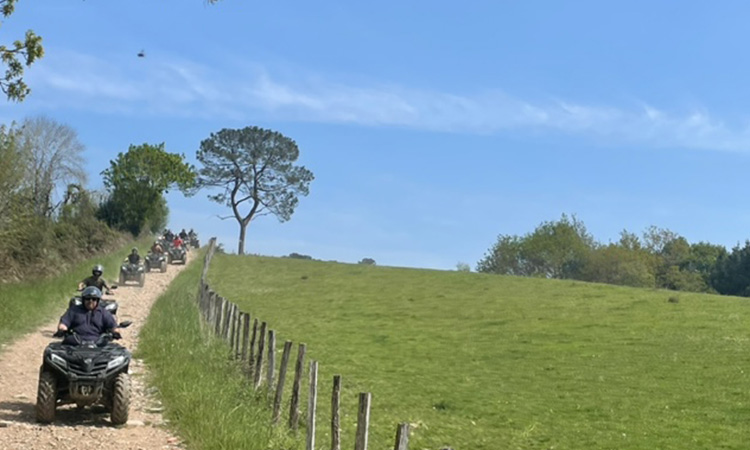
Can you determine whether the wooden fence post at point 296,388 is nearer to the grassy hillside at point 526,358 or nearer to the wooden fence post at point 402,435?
the grassy hillside at point 526,358

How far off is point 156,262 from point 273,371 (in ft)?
97.0

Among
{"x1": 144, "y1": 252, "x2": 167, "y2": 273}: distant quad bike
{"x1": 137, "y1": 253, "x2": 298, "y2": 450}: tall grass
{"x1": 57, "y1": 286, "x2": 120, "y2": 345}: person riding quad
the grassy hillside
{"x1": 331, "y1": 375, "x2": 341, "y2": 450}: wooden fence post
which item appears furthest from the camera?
{"x1": 144, "y1": 252, "x2": 167, "y2": 273}: distant quad bike

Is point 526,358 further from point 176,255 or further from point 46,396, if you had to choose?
point 176,255

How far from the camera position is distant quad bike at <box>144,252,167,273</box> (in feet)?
139

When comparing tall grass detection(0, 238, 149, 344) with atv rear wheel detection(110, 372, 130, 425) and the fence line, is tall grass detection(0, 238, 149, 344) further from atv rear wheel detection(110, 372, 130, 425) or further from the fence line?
atv rear wheel detection(110, 372, 130, 425)

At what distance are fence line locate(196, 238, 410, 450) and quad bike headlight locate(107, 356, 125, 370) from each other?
2.26 metres

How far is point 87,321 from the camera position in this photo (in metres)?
11.5

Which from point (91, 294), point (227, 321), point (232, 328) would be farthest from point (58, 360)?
point (227, 321)

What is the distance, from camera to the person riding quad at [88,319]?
449 inches

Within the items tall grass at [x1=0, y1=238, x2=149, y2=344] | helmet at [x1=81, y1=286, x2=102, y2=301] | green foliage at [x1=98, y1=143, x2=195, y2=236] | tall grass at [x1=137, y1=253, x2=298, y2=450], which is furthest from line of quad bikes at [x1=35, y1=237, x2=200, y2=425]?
green foliage at [x1=98, y1=143, x2=195, y2=236]

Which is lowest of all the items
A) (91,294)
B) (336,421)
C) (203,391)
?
(203,391)

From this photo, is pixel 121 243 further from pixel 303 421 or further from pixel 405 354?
pixel 303 421

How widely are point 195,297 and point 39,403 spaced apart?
21.3m

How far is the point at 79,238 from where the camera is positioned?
A: 45781 millimetres
